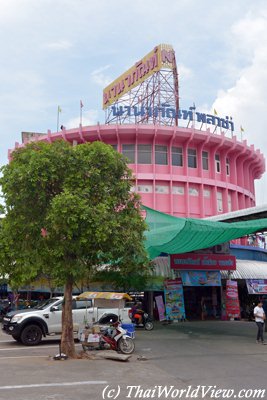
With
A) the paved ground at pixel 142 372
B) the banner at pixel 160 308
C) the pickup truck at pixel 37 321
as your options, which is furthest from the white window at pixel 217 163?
the pickup truck at pixel 37 321

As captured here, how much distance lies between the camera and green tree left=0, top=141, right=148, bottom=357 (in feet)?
45.8

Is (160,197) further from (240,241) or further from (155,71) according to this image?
(155,71)

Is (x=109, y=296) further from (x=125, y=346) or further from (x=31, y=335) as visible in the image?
(x=31, y=335)

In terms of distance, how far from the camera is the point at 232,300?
31.3 m

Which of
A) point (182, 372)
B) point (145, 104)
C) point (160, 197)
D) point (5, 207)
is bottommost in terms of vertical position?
point (182, 372)

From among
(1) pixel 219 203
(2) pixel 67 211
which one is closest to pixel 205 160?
(1) pixel 219 203

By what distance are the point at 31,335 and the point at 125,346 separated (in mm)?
5257

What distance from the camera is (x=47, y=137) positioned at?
4316 cm

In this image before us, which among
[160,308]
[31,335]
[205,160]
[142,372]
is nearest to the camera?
[142,372]

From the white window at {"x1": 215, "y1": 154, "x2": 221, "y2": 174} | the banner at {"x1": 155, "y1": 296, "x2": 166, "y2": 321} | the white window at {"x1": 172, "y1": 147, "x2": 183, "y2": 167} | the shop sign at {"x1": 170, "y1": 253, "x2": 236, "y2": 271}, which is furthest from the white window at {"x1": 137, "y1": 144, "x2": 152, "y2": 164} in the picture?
the banner at {"x1": 155, "y1": 296, "x2": 166, "y2": 321}

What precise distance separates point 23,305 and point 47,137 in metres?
16.9

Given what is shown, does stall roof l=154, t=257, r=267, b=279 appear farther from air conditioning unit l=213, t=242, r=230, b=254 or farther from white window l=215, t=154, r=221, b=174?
white window l=215, t=154, r=221, b=174

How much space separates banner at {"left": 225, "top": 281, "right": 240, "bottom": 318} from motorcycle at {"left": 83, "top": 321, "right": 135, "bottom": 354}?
53.3ft

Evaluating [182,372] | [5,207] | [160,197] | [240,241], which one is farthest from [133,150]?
[182,372]
